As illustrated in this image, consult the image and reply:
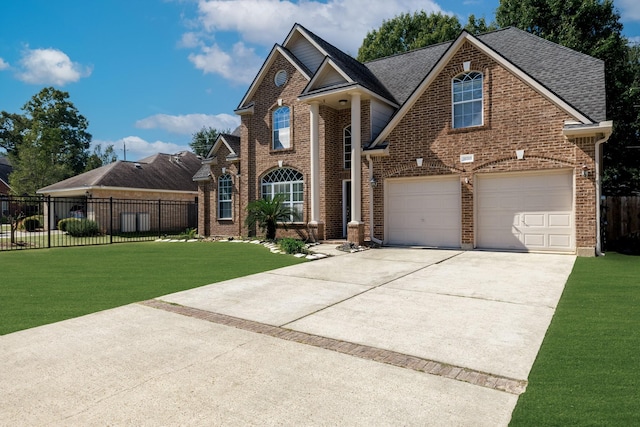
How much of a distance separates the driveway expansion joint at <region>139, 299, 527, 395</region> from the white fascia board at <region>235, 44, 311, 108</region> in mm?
13921

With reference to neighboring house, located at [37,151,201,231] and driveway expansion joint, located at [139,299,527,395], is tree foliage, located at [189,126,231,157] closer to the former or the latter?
neighboring house, located at [37,151,201,231]

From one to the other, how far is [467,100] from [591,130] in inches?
149

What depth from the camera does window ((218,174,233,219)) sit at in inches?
815

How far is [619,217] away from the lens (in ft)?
41.8

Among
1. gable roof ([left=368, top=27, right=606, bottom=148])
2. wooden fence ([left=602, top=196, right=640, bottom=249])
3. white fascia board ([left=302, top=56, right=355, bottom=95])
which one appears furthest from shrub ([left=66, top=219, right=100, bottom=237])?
wooden fence ([left=602, top=196, right=640, bottom=249])

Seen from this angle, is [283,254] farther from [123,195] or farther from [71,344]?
[123,195]

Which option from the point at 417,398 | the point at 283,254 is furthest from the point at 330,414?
the point at 283,254

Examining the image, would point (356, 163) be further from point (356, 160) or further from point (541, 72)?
point (541, 72)

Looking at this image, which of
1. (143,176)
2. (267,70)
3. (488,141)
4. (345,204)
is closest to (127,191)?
(143,176)

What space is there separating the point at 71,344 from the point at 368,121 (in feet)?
41.6

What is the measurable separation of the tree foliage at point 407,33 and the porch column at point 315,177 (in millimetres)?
18720

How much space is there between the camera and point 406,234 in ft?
47.4

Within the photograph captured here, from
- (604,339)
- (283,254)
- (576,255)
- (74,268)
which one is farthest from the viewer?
(283,254)

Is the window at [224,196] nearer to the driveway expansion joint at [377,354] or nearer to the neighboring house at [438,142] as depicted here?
the neighboring house at [438,142]
